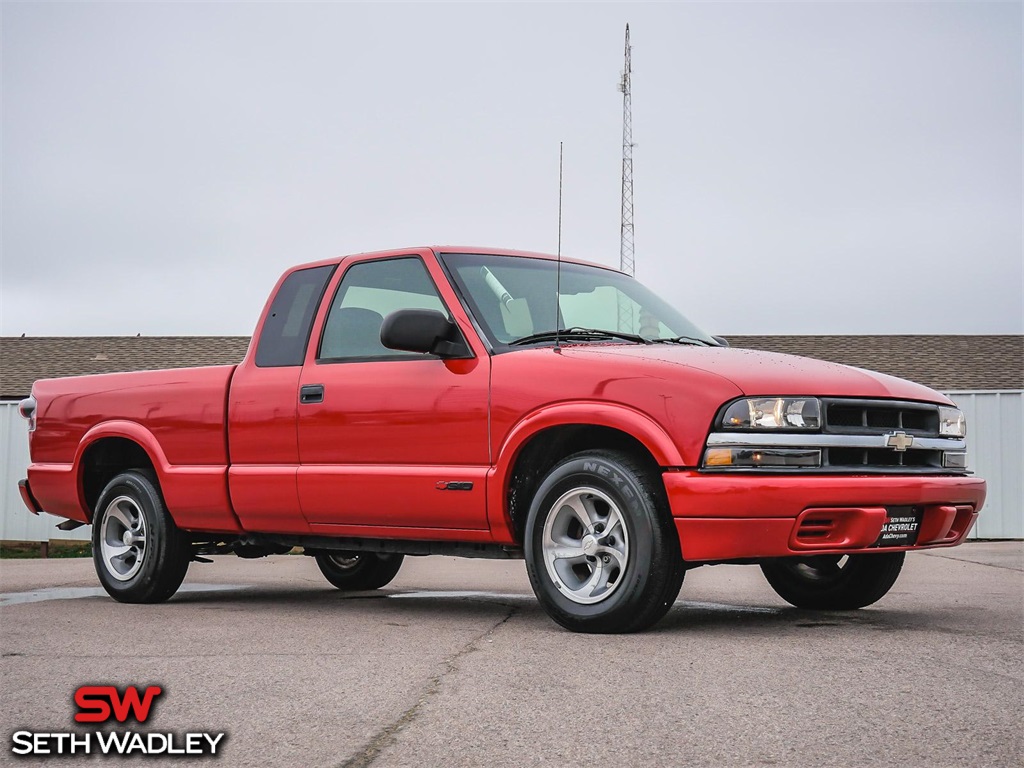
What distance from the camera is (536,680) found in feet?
14.8

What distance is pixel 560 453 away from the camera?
20.7 ft

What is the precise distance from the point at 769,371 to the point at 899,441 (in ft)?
2.36

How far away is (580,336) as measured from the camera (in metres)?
6.60

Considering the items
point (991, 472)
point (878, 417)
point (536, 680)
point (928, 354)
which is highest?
point (878, 417)

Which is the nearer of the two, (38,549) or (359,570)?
(359,570)

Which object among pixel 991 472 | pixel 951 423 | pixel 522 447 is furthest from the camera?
pixel 991 472

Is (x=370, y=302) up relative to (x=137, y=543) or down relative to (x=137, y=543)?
up

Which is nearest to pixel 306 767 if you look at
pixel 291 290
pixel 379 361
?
pixel 379 361

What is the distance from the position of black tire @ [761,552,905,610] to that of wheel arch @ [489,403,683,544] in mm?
1305

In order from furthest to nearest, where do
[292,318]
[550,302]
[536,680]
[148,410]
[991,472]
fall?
[991,472] → [148,410] → [292,318] → [550,302] → [536,680]

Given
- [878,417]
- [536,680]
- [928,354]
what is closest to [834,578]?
[878,417]

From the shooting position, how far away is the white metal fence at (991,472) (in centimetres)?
1988

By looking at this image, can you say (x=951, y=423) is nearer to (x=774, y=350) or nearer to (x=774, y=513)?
(x=774, y=513)

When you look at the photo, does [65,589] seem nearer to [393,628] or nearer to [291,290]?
[291,290]
